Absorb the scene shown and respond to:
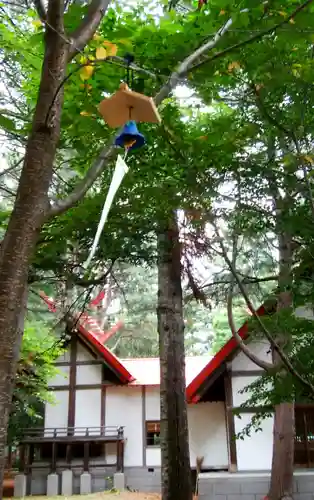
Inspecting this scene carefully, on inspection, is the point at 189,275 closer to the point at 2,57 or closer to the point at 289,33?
the point at 2,57

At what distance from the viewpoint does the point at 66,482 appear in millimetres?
11398

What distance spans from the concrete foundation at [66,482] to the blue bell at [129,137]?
11200 millimetres

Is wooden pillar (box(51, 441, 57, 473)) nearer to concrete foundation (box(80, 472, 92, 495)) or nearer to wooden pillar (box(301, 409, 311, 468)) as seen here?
concrete foundation (box(80, 472, 92, 495))

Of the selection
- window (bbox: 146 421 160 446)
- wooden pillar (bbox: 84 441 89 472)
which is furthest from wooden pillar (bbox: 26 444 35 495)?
window (bbox: 146 421 160 446)

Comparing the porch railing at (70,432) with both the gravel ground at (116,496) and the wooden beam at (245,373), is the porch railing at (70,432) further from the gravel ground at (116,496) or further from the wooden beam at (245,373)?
the wooden beam at (245,373)

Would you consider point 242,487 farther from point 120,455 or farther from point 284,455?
point 120,455

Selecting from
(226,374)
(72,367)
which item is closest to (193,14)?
(226,374)

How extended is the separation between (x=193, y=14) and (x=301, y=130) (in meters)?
1.44

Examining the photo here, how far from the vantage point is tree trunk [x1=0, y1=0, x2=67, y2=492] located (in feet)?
5.61

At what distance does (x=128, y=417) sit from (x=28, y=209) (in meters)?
11.6

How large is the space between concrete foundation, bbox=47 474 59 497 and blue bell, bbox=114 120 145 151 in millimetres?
11279

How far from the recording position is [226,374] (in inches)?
411

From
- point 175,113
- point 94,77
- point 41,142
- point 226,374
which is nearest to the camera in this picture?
point 41,142

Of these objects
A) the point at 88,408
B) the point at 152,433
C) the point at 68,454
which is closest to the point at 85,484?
the point at 68,454
